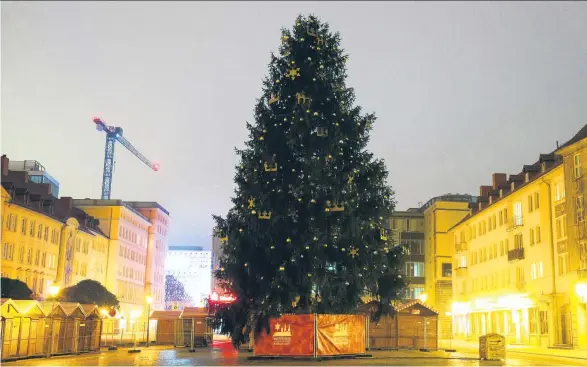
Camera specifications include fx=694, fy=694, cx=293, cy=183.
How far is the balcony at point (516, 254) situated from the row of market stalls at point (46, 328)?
3598 cm

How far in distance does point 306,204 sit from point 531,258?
34.2m

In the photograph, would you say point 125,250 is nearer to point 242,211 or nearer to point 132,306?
point 132,306

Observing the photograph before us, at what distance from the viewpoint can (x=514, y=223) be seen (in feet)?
205

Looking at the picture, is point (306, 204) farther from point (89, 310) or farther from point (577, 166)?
point (577, 166)

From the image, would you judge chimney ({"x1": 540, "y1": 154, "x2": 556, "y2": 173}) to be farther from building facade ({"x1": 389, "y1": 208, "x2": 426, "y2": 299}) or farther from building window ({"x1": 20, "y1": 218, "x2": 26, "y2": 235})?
building window ({"x1": 20, "y1": 218, "x2": 26, "y2": 235})

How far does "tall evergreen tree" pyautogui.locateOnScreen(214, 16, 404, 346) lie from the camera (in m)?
→ 30.2

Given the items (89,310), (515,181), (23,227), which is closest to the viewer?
(89,310)

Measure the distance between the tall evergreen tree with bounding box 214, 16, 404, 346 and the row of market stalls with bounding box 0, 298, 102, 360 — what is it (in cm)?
1047

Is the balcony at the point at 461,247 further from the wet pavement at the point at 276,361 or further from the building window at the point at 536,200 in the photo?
the wet pavement at the point at 276,361

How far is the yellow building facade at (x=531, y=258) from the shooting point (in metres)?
49.2

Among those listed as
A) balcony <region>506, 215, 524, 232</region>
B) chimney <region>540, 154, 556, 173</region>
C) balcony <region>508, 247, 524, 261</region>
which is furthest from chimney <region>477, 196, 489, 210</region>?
chimney <region>540, 154, 556, 173</region>

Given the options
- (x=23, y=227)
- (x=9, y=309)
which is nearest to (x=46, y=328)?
(x=9, y=309)

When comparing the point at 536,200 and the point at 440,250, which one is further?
the point at 440,250

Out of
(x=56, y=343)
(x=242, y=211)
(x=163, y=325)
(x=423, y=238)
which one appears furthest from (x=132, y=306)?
(x=242, y=211)
